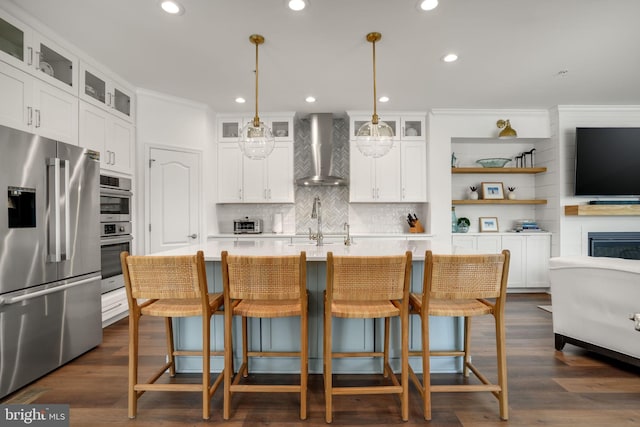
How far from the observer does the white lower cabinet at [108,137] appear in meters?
3.02

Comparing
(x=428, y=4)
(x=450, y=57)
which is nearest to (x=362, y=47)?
(x=428, y=4)

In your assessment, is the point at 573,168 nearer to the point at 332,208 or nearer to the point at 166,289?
the point at 332,208

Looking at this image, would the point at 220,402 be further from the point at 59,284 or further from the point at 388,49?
the point at 388,49

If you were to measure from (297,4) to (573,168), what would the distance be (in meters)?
4.40

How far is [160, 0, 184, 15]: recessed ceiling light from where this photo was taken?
2.21 metres

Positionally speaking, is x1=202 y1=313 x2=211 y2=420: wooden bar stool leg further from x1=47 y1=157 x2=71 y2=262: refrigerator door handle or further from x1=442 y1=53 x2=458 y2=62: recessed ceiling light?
x1=442 y1=53 x2=458 y2=62: recessed ceiling light

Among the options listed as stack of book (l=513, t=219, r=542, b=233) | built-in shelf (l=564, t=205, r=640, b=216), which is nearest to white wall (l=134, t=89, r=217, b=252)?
stack of book (l=513, t=219, r=542, b=233)

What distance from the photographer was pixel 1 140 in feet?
6.18

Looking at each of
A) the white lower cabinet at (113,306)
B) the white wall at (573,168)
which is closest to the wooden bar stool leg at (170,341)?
the white lower cabinet at (113,306)

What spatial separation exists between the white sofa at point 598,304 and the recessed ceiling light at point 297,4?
281cm

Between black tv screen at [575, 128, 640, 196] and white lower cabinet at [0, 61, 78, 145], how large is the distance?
5965 millimetres

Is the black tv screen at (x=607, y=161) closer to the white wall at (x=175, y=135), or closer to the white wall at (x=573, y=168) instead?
the white wall at (x=573, y=168)

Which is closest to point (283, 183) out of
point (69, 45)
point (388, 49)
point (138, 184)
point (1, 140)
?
point (138, 184)

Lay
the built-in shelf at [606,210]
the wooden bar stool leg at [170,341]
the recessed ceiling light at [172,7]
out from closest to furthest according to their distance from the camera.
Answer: the wooden bar stool leg at [170,341] → the recessed ceiling light at [172,7] → the built-in shelf at [606,210]
